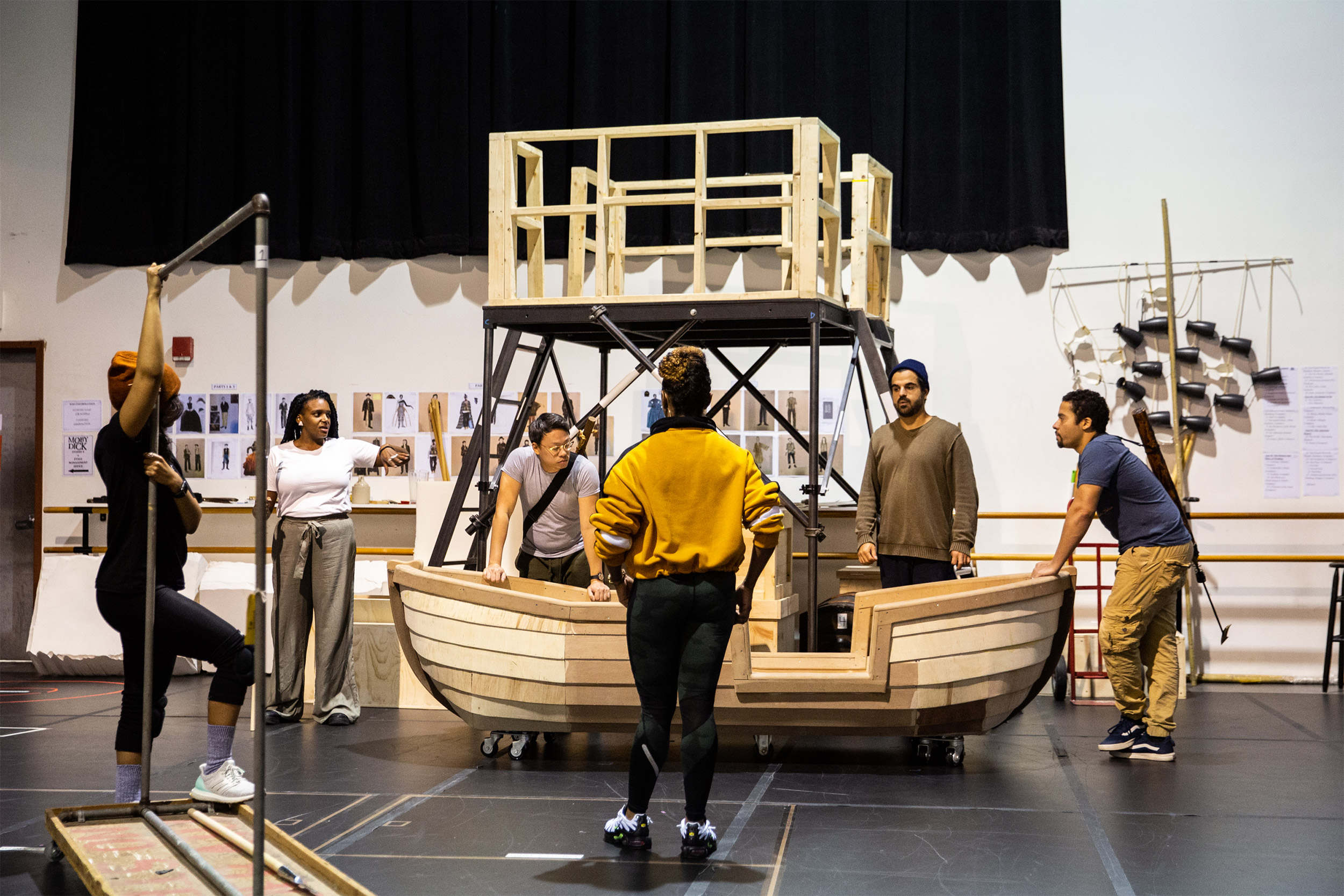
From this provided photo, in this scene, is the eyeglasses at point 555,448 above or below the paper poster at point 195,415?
below

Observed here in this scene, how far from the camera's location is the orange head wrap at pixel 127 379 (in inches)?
174

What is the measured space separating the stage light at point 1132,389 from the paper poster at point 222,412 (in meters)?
6.98

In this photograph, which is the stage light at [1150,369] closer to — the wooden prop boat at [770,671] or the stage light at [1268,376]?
the stage light at [1268,376]

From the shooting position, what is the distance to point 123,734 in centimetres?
443

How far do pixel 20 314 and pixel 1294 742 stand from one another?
397 inches

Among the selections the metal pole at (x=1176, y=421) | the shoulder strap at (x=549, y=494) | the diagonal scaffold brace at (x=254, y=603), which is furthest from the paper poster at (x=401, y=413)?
the metal pole at (x=1176, y=421)

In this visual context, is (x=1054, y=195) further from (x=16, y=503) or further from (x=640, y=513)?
(x=16, y=503)

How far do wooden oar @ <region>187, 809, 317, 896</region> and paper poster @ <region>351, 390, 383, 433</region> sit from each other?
615cm

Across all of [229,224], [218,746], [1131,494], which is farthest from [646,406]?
[229,224]

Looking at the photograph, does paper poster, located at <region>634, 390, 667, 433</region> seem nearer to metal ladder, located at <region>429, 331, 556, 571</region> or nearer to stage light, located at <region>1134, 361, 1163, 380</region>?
metal ladder, located at <region>429, 331, 556, 571</region>

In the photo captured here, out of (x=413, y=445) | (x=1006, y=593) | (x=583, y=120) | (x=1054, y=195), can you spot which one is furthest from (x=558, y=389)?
(x=1006, y=593)

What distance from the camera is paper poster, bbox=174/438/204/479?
10.6 m

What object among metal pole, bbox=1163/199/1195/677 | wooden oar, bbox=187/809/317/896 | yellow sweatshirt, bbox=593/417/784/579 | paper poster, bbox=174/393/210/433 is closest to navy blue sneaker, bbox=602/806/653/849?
yellow sweatshirt, bbox=593/417/784/579

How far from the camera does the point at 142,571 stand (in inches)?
172
